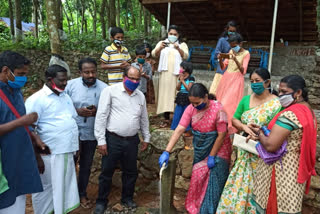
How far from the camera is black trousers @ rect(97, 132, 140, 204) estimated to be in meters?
3.46

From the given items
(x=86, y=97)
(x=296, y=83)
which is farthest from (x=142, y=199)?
(x=296, y=83)

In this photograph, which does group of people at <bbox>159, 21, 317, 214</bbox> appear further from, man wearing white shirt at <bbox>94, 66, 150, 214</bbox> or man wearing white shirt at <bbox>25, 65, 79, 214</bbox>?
man wearing white shirt at <bbox>25, 65, 79, 214</bbox>

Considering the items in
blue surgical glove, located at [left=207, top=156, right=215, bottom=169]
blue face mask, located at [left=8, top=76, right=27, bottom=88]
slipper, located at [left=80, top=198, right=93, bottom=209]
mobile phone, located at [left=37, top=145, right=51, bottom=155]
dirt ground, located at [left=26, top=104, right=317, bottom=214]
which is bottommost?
dirt ground, located at [left=26, top=104, right=317, bottom=214]

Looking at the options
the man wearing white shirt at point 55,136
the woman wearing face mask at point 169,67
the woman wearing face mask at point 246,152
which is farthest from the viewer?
the woman wearing face mask at point 169,67

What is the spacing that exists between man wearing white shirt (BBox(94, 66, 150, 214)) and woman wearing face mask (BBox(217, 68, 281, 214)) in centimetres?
129

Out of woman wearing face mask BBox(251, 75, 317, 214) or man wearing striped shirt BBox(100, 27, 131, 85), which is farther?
man wearing striped shirt BBox(100, 27, 131, 85)

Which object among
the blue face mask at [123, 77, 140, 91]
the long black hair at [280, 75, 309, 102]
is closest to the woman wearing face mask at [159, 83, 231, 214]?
the blue face mask at [123, 77, 140, 91]

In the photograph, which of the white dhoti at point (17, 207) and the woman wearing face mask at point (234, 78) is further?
the woman wearing face mask at point (234, 78)

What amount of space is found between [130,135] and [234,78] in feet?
6.69

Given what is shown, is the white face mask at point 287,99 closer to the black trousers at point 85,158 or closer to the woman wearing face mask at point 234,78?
the woman wearing face mask at point 234,78

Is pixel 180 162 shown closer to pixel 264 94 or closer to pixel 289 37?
pixel 264 94

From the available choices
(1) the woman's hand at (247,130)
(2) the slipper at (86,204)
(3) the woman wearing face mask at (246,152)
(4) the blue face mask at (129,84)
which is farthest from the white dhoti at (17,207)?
(1) the woman's hand at (247,130)

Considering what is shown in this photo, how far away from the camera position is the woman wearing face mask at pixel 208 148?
10.1 feet

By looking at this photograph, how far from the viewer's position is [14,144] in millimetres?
2346
